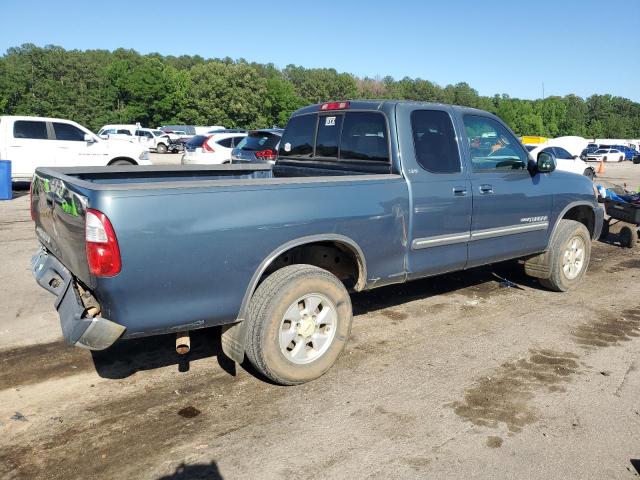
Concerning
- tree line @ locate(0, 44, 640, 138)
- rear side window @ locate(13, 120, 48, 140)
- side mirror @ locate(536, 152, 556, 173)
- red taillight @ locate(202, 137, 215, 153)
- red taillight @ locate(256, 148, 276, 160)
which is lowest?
side mirror @ locate(536, 152, 556, 173)

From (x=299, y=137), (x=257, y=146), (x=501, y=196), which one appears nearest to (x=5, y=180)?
(x=257, y=146)

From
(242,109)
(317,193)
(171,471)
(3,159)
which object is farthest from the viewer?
(242,109)

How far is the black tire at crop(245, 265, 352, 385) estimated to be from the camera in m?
3.43

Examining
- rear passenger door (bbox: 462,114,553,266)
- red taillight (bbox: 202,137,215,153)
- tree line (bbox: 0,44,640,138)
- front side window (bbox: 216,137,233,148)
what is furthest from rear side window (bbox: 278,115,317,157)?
tree line (bbox: 0,44,640,138)

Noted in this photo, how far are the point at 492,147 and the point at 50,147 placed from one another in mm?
12083

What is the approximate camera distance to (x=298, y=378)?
3.68 metres

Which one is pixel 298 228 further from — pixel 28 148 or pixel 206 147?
pixel 206 147

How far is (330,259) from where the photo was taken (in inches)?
168

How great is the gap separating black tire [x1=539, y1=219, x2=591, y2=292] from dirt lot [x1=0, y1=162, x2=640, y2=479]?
71 centimetres

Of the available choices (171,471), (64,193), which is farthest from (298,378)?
(64,193)

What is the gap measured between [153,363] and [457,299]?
3.32m

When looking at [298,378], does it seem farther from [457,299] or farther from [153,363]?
[457,299]

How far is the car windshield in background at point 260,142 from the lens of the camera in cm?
1291

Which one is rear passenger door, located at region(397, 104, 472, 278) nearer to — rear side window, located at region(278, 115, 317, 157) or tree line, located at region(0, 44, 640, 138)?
rear side window, located at region(278, 115, 317, 157)
